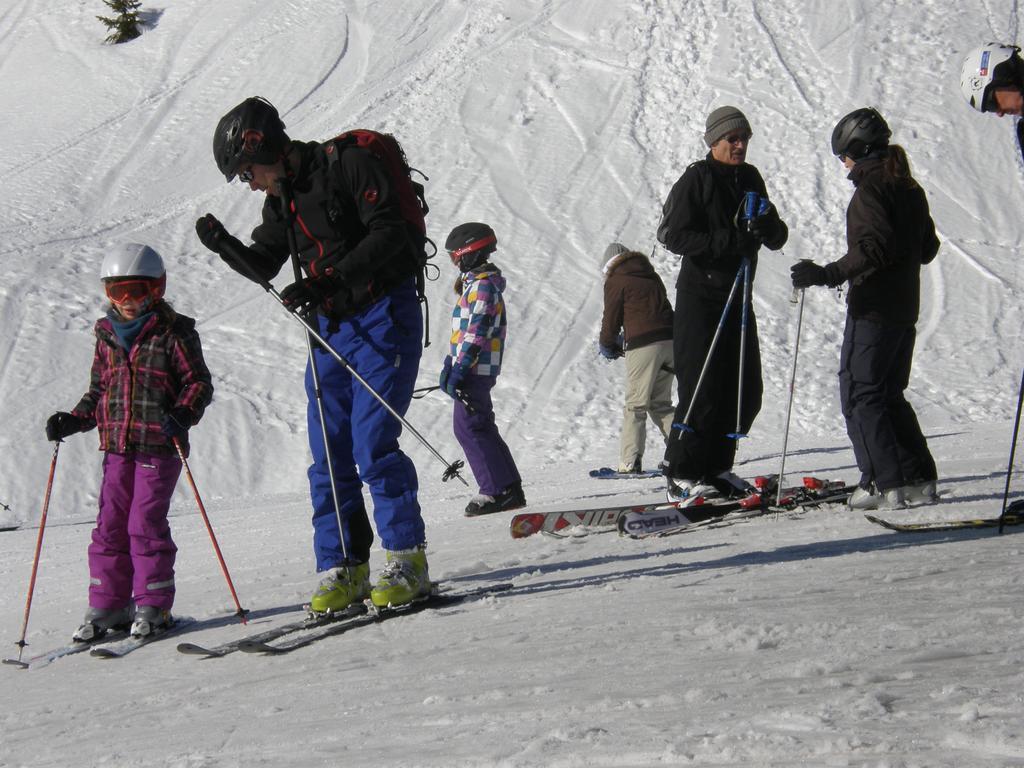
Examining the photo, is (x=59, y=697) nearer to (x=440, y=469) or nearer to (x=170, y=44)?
(x=440, y=469)

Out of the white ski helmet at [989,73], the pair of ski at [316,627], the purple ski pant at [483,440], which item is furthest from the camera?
the purple ski pant at [483,440]

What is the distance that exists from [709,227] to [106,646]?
147 inches

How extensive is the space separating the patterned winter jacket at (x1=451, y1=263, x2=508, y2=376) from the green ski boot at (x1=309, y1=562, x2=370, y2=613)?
317 cm

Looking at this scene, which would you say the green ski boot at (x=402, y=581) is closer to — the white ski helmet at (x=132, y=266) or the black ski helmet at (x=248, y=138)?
the black ski helmet at (x=248, y=138)

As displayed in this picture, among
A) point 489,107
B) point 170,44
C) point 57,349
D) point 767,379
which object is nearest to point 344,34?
point 170,44

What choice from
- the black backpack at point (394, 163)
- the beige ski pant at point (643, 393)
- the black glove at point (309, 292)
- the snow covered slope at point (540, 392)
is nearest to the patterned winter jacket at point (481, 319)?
the snow covered slope at point (540, 392)

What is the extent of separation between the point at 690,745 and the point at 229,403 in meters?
11.0

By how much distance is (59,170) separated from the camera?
1978 centimetres

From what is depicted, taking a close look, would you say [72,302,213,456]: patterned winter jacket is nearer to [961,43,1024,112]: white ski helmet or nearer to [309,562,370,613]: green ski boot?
A: [309,562,370,613]: green ski boot

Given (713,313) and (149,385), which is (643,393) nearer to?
(713,313)

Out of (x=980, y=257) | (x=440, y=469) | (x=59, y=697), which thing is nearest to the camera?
(x=59, y=697)

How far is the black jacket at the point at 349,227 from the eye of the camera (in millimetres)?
4438

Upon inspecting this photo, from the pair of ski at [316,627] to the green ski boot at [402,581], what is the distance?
1.1 inches

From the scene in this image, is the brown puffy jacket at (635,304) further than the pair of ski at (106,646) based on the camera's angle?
Yes
